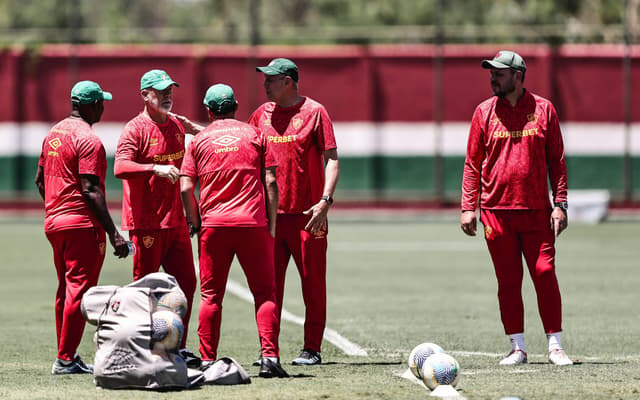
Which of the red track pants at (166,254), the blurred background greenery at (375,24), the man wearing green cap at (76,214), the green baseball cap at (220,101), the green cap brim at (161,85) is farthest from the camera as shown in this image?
the blurred background greenery at (375,24)

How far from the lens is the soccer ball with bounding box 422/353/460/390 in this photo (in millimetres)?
7738

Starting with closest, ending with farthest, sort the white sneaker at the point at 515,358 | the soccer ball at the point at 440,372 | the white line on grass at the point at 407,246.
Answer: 1. the soccer ball at the point at 440,372
2. the white sneaker at the point at 515,358
3. the white line on grass at the point at 407,246

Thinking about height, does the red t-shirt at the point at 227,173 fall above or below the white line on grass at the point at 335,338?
above

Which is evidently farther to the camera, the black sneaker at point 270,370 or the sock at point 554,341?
the sock at point 554,341

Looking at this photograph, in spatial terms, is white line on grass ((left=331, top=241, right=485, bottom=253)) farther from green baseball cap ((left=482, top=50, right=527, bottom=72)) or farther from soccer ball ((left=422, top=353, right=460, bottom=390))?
soccer ball ((left=422, top=353, right=460, bottom=390))

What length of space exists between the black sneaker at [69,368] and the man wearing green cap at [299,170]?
63.2 inches

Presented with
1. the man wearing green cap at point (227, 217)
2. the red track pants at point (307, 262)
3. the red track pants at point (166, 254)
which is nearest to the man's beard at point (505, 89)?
the red track pants at point (307, 262)

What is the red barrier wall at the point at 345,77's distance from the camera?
102 ft

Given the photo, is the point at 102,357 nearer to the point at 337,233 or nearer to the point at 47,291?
the point at 47,291

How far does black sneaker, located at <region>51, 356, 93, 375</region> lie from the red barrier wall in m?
22.5

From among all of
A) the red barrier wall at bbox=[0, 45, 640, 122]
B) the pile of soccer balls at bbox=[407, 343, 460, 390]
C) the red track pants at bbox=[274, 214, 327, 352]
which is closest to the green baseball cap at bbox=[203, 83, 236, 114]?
the red track pants at bbox=[274, 214, 327, 352]

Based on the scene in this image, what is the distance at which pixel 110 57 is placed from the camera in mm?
31359

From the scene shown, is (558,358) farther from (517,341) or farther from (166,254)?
(166,254)

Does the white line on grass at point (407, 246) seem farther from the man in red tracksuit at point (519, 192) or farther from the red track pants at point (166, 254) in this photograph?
the red track pants at point (166, 254)
